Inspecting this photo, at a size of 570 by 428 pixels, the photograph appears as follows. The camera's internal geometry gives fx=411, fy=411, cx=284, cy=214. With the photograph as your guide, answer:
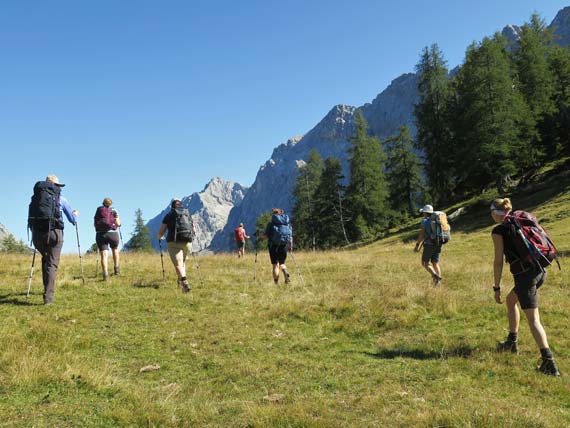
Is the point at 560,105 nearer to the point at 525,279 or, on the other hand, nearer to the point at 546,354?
the point at 525,279

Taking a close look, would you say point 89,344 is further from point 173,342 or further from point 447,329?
point 447,329

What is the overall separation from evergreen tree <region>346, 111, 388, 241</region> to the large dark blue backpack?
37.1 metres

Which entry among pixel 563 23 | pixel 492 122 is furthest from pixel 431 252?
pixel 563 23

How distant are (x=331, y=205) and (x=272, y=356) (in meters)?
47.6

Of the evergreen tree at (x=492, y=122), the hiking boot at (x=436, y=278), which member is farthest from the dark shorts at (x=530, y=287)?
the evergreen tree at (x=492, y=122)

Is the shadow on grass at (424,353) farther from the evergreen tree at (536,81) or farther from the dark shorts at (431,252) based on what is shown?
the evergreen tree at (536,81)

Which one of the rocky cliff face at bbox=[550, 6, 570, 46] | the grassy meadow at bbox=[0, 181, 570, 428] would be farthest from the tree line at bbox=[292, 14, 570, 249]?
the rocky cliff face at bbox=[550, 6, 570, 46]

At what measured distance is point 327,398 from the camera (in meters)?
A: 5.27

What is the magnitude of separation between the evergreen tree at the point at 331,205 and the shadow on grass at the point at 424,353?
147ft

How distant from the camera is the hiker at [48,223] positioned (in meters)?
9.35

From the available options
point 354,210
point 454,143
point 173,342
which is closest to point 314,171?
point 354,210

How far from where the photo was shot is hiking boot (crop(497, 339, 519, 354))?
6715mm

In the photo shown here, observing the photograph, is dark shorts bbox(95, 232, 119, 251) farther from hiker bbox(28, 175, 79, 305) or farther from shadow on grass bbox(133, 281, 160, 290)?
hiker bbox(28, 175, 79, 305)

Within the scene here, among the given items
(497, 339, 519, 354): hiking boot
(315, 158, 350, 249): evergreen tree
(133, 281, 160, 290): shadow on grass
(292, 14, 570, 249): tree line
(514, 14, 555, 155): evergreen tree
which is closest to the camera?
(497, 339, 519, 354): hiking boot
